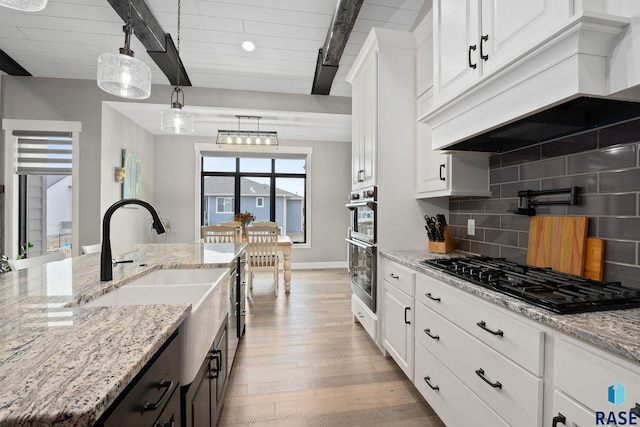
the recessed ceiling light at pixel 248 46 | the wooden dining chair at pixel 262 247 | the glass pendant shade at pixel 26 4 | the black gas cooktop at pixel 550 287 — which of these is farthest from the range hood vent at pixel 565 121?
the wooden dining chair at pixel 262 247

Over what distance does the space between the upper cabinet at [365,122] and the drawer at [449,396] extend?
1.32m

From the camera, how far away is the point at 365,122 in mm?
2594

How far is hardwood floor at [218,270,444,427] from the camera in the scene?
1631mm

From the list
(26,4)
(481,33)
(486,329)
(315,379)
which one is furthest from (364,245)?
(26,4)

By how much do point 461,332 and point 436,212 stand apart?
1262 mm

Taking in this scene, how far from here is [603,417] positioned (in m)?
0.72

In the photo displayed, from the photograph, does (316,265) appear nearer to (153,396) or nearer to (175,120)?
(175,120)

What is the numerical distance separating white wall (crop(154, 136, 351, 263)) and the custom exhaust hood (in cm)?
415

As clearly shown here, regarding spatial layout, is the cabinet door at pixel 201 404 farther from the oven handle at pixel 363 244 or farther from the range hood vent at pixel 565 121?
the range hood vent at pixel 565 121

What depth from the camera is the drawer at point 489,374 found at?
37.0 inches

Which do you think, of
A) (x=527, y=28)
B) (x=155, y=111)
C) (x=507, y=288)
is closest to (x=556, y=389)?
(x=507, y=288)

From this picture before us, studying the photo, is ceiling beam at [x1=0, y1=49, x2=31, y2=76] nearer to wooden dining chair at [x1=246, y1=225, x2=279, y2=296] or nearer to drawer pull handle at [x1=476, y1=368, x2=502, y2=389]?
wooden dining chair at [x1=246, y1=225, x2=279, y2=296]

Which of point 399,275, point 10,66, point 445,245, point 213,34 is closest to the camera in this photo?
point 399,275
